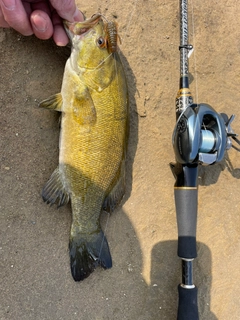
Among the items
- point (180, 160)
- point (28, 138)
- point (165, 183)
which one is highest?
point (28, 138)

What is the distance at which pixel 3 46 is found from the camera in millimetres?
2402

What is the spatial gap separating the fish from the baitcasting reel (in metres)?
0.40

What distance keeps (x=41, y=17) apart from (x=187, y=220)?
1.63 m

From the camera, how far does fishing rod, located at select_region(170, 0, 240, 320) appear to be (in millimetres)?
2232

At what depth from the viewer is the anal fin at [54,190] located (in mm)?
2354

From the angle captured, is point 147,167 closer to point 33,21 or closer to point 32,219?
point 32,219

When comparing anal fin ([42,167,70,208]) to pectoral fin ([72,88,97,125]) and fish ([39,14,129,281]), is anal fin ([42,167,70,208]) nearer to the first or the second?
fish ([39,14,129,281])

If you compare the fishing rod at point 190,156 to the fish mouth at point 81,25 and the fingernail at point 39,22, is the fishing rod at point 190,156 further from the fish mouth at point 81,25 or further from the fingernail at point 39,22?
the fingernail at point 39,22

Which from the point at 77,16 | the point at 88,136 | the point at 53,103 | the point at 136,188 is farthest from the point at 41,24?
the point at 136,188

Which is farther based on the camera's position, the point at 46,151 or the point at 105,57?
the point at 46,151

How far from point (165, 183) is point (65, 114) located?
3.25 feet

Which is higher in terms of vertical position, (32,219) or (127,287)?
(32,219)

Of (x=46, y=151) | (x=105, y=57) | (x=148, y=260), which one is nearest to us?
(x=105, y=57)

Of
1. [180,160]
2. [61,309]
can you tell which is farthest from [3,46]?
[61,309]
